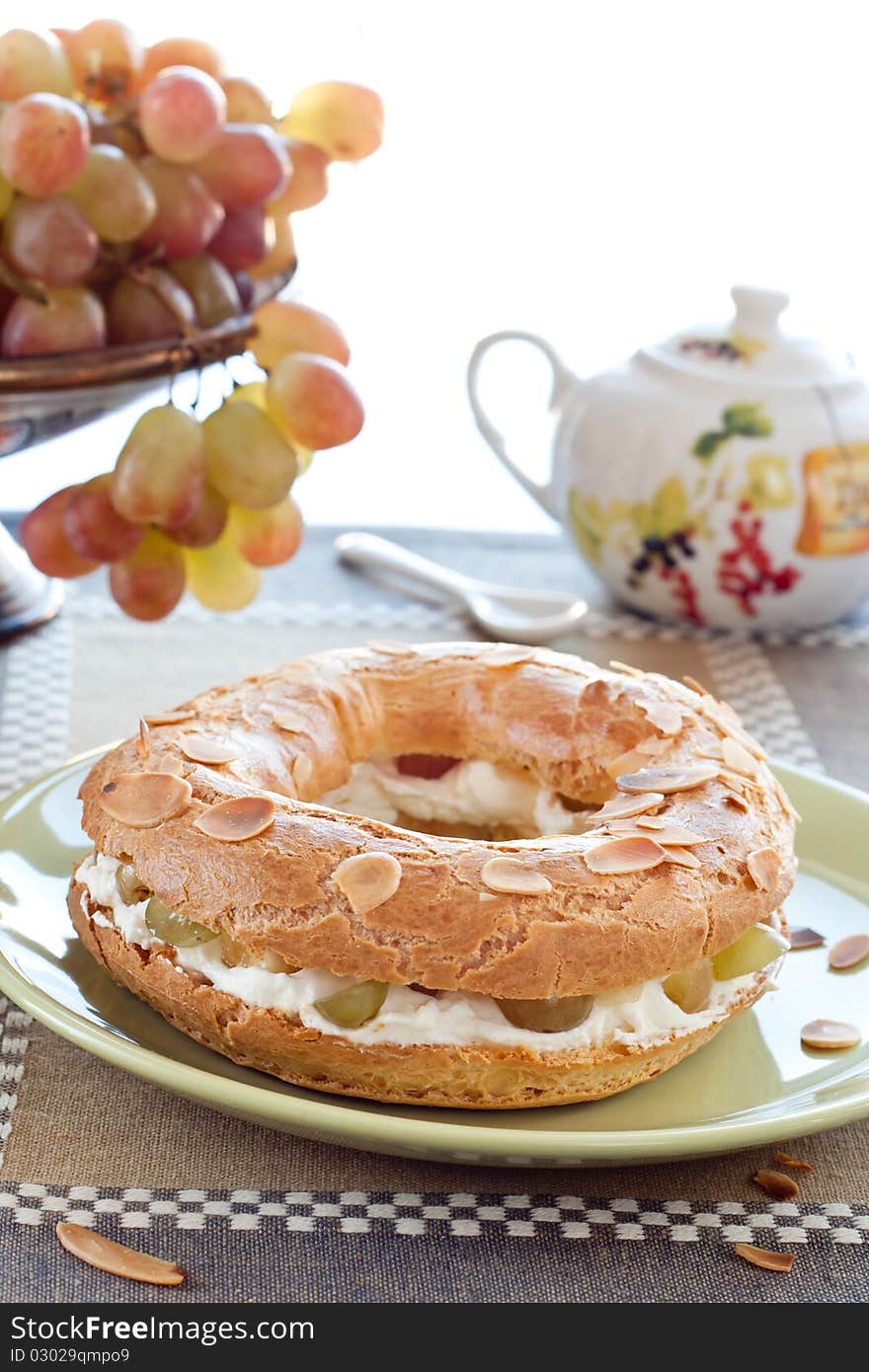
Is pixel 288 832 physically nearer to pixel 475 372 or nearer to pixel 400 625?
pixel 400 625

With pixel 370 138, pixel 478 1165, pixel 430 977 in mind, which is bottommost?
pixel 478 1165

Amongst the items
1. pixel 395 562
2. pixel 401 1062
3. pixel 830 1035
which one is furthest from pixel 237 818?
pixel 395 562

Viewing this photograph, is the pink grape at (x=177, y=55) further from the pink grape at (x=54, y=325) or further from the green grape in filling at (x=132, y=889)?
the green grape in filling at (x=132, y=889)

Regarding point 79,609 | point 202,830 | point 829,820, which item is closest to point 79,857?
point 202,830

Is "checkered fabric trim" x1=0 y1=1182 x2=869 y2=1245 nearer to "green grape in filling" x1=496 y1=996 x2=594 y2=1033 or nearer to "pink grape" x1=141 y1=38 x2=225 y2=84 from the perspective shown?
"green grape in filling" x1=496 y1=996 x2=594 y2=1033

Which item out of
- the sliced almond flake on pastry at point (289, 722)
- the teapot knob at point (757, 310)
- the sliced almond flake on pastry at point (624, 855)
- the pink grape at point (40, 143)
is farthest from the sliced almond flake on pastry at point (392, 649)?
the teapot knob at point (757, 310)

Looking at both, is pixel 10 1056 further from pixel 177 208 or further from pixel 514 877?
pixel 177 208
